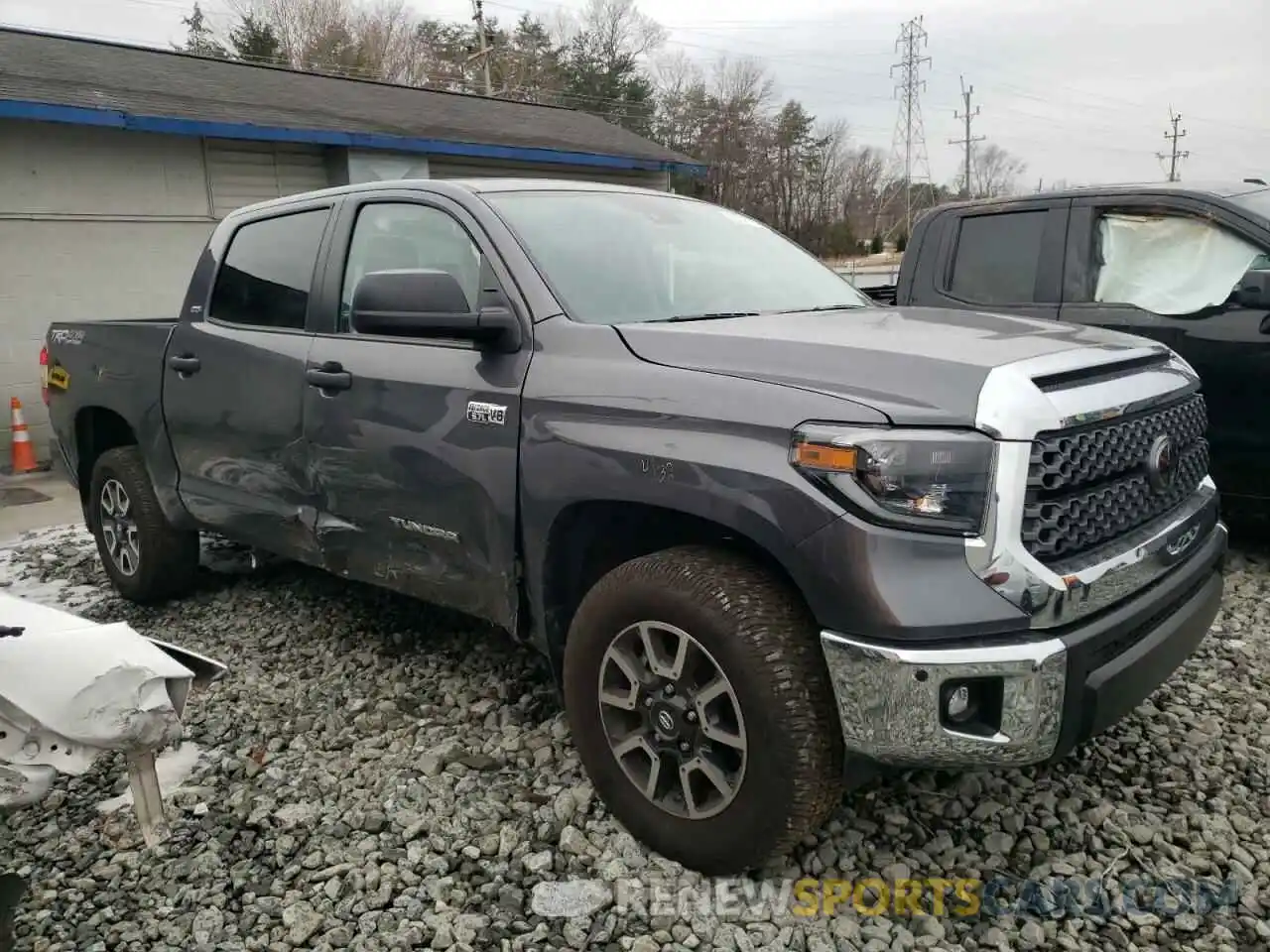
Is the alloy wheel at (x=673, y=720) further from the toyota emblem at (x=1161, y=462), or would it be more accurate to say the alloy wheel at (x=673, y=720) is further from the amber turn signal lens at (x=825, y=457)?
the toyota emblem at (x=1161, y=462)

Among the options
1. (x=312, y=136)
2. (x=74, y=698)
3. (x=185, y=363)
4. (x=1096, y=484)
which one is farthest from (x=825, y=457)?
(x=312, y=136)

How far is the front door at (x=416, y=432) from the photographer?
2.81 meters

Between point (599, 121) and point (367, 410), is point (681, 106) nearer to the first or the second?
point (599, 121)

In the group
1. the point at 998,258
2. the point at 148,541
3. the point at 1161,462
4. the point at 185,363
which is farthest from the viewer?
the point at 998,258

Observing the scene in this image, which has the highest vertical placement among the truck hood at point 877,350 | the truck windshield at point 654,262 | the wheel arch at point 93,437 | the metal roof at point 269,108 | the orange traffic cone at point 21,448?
the metal roof at point 269,108

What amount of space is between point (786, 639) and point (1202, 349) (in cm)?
352

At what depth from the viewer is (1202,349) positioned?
4590mm

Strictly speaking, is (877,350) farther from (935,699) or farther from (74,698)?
(74,698)

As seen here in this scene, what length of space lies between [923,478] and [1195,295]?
355 cm

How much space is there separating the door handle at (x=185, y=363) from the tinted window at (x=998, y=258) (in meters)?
3.98

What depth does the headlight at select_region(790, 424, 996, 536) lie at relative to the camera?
203 centimetres

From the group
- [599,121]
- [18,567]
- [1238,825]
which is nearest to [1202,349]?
[1238,825]

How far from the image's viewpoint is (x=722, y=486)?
2.22 metres

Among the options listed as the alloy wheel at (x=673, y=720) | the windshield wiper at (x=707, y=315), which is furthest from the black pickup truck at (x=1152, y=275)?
the alloy wheel at (x=673, y=720)
